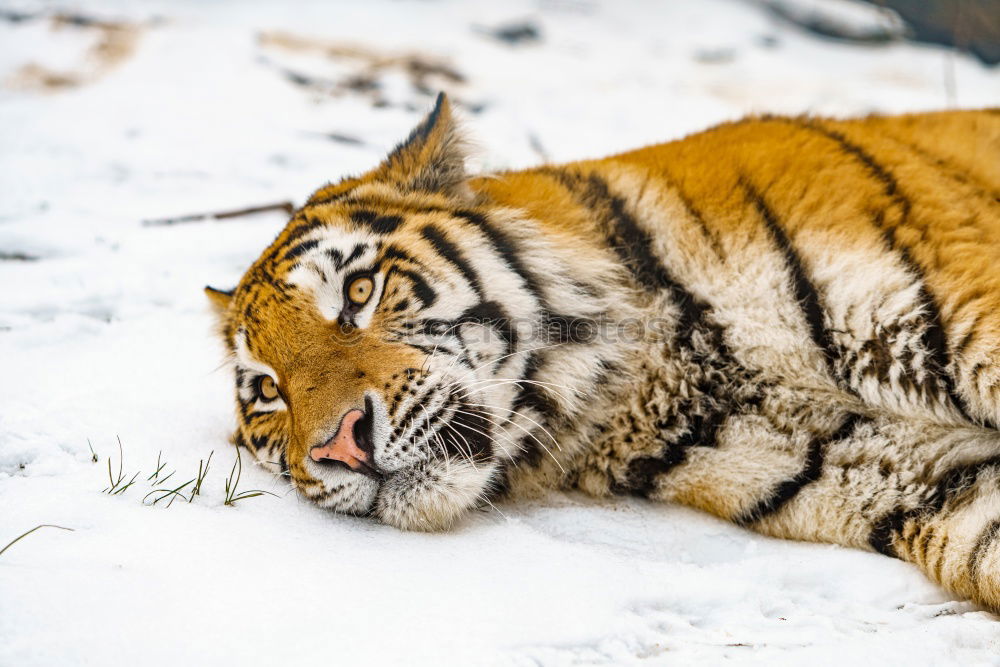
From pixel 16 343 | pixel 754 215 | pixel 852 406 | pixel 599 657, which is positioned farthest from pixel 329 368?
pixel 16 343

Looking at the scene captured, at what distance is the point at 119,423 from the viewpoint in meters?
1.97

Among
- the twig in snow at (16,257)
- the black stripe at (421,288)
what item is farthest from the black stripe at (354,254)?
the twig in snow at (16,257)

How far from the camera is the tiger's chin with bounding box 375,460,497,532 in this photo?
1656mm

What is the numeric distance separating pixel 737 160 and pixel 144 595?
5.46 ft

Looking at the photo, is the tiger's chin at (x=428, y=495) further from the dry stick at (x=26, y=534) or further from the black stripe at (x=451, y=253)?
the dry stick at (x=26, y=534)

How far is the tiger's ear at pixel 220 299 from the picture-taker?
2.24 metres

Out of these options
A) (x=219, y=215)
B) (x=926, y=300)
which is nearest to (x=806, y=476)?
(x=926, y=300)

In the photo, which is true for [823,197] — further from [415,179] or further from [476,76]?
[476,76]

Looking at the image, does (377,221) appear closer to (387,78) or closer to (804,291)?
(804,291)

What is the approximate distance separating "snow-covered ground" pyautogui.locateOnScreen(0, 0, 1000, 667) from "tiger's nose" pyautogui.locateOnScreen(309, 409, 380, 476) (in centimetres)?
16

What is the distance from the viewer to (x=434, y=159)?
83.0 inches

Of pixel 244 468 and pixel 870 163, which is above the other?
pixel 870 163

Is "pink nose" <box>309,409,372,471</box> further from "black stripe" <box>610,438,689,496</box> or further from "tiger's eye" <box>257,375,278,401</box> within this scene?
"black stripe" <box>610,438,689,496</box>

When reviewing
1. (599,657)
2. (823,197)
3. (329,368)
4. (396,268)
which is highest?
(823,197)
